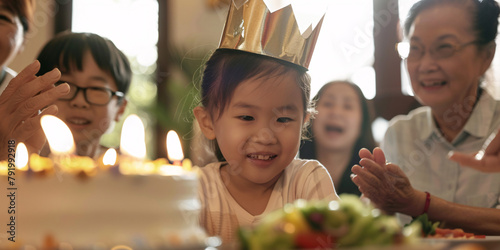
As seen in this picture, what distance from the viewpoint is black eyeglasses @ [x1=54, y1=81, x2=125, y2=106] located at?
1385mm

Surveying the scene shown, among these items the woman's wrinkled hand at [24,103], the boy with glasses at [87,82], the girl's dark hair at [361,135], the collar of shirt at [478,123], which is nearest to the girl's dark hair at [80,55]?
the boy with glasses at [87,82]

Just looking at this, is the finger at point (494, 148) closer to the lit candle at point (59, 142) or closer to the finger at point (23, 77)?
the lit candle at point (59, 142)

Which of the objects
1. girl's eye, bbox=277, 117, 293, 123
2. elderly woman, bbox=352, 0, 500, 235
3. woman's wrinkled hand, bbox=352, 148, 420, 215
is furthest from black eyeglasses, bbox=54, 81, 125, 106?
elderly woman, bbox=352, 0, 500, 235

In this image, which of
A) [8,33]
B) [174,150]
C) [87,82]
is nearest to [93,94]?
[87,82]

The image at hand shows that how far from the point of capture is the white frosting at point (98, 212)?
0.54 m

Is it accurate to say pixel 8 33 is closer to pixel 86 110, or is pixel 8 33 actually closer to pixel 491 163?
pixel 86 110

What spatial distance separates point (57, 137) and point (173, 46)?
3.18 meters

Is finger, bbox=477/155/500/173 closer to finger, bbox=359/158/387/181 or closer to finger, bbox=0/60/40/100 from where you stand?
finger, bbox=359/158/387/181

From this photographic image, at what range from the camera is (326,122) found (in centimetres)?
173

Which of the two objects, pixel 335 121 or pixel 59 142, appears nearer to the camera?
pixel 59 142

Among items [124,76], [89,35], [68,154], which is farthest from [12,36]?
[68,154]

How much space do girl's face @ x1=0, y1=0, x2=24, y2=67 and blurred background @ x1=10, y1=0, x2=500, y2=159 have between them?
0.76m

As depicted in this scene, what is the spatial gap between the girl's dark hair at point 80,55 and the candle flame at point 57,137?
2.85 ft

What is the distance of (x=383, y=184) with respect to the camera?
39.6 inches
